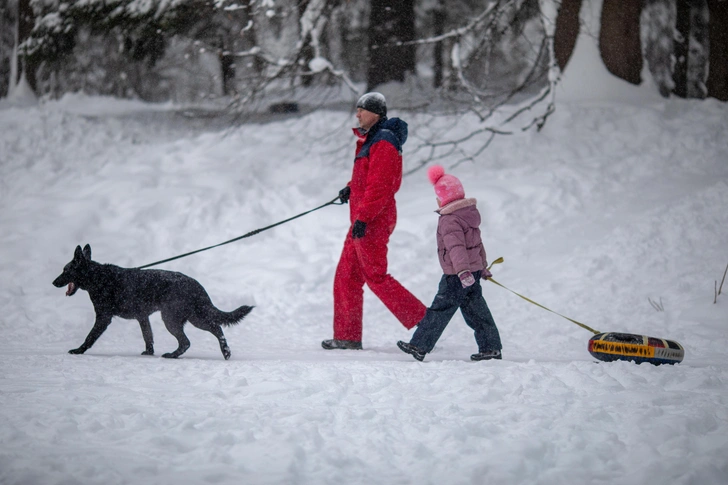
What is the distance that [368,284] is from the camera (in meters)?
5.51

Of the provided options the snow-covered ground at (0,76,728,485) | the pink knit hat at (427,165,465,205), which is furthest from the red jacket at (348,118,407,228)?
the snow-covered ground at (0,76,728,485)

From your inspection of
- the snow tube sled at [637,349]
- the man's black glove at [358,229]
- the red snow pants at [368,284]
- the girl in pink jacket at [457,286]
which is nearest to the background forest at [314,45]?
the red snow pants at [368,284]

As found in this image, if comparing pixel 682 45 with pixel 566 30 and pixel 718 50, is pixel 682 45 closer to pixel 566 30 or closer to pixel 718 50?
pixel 718 50

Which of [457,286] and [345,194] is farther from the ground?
[345,194]

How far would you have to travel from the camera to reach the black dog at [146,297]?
4.81 m

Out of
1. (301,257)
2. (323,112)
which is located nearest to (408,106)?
(323,112)

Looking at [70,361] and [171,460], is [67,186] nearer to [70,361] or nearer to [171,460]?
[70,361]

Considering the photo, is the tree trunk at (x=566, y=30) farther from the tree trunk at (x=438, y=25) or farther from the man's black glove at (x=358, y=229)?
the man's black glove at (x=358, y=229)

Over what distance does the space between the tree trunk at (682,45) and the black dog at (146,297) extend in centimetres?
940

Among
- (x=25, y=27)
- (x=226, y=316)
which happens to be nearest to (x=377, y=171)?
(x=226, y=316)

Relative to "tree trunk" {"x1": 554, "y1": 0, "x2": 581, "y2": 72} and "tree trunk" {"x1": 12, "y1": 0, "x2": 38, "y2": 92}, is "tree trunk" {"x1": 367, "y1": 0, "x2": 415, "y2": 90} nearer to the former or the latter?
"tree trunk" {"x1": 554, "y1": 0, "x2": 581, "y2": 72}

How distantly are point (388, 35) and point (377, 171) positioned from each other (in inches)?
298

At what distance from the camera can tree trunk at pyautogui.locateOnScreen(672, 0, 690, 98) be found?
11734mm

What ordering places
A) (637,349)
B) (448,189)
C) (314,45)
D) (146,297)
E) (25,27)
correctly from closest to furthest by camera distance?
(637,349), (146,297), (448,189), (314,45), (25,27)
